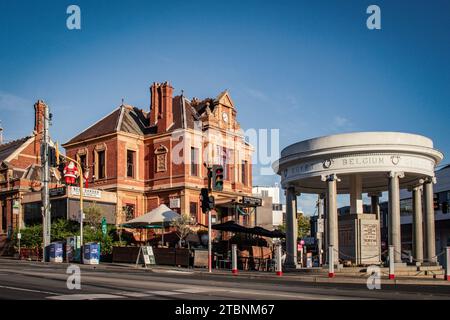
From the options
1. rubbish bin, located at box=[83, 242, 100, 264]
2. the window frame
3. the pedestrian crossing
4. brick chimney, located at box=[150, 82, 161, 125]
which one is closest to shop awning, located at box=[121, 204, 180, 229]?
rubbish bin, located at box=[83, 242, 100, 264]

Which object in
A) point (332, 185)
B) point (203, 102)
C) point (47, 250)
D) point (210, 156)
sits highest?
point (203, 102)

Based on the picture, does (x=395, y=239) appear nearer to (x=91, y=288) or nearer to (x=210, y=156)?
(x=91, y=288)

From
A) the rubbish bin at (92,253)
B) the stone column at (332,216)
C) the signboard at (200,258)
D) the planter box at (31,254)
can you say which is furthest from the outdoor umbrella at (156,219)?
the stone column at (332,216)

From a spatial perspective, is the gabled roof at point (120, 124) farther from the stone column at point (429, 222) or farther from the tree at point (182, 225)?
the stone column at point (429, 222)

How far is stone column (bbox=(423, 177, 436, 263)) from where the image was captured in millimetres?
28859

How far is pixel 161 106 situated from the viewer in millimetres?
55062

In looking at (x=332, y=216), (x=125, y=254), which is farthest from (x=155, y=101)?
(x=332, y=216)

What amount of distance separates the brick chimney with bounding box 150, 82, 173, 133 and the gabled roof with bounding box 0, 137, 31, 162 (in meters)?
17.5

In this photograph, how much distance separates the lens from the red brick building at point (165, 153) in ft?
173

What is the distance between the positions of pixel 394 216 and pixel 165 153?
29.9 m

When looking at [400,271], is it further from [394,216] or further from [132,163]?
[132,163]

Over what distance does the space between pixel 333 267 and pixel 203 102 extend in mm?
34888
